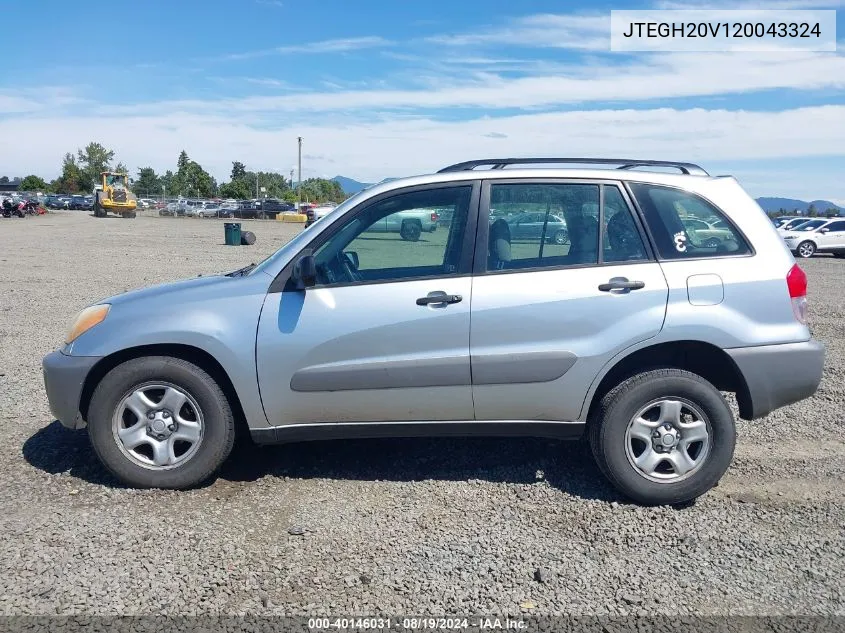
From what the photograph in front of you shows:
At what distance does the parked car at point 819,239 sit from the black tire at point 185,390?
93.0 ft

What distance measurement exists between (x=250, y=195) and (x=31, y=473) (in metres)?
98.3

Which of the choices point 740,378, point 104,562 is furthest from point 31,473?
point 740,378

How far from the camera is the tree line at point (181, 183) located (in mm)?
98688

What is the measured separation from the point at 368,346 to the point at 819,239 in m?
28.8

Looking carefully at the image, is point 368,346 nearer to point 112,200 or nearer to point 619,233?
point 619,233

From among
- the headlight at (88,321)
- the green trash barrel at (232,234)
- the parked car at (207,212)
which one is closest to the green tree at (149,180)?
the parked car at (207,212)

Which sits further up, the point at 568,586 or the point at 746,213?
the point at 746,213

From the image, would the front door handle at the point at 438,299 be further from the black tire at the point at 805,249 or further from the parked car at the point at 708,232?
the black tire at the point at 805,249

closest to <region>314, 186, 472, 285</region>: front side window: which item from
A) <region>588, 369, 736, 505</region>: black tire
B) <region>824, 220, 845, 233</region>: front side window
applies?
<region>588, 369, 736, 505</region>: black tire

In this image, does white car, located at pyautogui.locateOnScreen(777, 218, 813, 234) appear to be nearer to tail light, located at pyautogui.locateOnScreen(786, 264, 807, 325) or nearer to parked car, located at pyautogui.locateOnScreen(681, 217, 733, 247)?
tail light, located at pyautogui.locateOnScreen(786, 264, 807, 325)

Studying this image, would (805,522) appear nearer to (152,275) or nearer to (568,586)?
(568,586)

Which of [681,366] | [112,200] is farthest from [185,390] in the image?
[112,200]

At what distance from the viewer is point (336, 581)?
353 cm

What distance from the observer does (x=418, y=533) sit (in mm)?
4016
